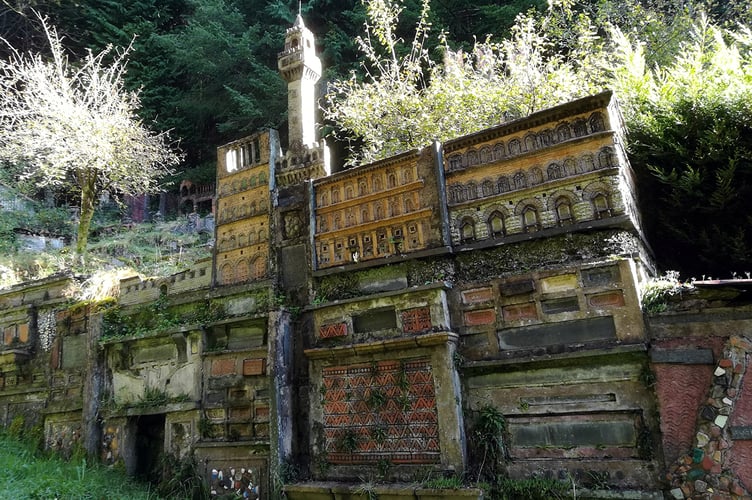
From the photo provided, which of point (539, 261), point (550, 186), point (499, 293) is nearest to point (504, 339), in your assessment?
point (499, 293)

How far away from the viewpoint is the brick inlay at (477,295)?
7.64 metres

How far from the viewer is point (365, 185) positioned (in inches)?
366

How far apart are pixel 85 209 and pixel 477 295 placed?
12.1 metres

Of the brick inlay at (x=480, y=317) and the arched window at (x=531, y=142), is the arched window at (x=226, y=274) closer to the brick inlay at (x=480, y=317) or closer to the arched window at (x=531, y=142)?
the brick inlay at (x=480, y=317)

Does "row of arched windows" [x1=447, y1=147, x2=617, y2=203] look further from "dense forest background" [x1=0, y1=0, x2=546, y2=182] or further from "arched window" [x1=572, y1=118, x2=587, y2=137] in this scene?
"dense forest background" [x1=0, y1=0, x2=546, y2=182]

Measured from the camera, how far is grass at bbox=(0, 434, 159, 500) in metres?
8.05

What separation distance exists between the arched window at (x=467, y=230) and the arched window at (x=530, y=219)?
81 cm

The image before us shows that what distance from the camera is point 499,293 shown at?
7.54 m

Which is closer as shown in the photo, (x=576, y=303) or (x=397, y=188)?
(x=576, y=303)

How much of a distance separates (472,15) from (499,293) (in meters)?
15.4

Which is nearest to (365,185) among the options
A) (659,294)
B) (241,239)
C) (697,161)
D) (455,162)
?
(455,162)

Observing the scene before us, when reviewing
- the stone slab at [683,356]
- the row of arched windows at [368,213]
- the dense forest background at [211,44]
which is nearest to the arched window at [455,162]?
the row of arched windows at [368,213]

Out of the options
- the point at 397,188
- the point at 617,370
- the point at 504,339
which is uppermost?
the point at 397,188

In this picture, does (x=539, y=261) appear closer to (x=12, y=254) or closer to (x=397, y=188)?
(x=397, y=188)
